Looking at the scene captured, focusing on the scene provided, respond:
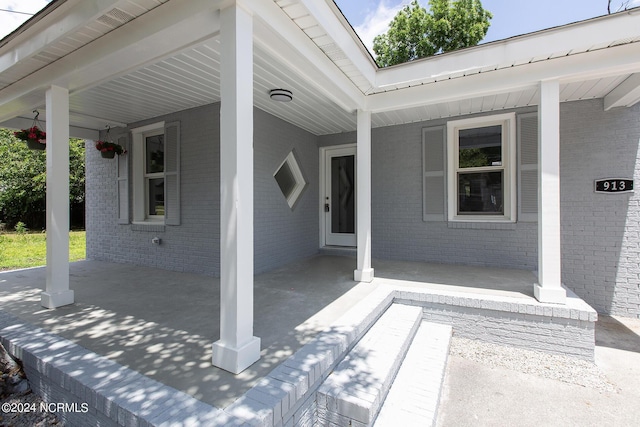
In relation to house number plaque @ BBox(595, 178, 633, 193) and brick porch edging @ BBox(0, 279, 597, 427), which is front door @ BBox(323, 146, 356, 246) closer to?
brick porch edging @ BBox(0, 279, 597, 427)

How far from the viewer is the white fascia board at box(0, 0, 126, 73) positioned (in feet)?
6.86

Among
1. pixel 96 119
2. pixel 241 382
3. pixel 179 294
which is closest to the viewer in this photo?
pixel 241 382

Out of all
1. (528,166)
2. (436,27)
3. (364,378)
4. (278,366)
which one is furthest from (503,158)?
(436,27)

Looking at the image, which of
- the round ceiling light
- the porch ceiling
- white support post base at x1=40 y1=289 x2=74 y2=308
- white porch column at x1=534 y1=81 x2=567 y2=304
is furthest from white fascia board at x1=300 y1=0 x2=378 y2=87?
white support post base at x1=40 y1=289 x2=74 y2=308

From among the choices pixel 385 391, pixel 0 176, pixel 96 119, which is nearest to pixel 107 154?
pixel 96 119

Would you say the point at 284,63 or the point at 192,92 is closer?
the point at 284,63

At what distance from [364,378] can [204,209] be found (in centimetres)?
323

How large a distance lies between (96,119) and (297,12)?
4460 millimetres

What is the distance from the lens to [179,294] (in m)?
3.47

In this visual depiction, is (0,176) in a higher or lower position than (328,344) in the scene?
higher

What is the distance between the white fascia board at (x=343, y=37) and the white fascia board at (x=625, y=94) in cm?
272

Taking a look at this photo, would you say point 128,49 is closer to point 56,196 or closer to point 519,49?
point 56,196

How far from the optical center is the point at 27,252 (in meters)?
7.29

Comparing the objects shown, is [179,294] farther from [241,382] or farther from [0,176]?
[0,176]
